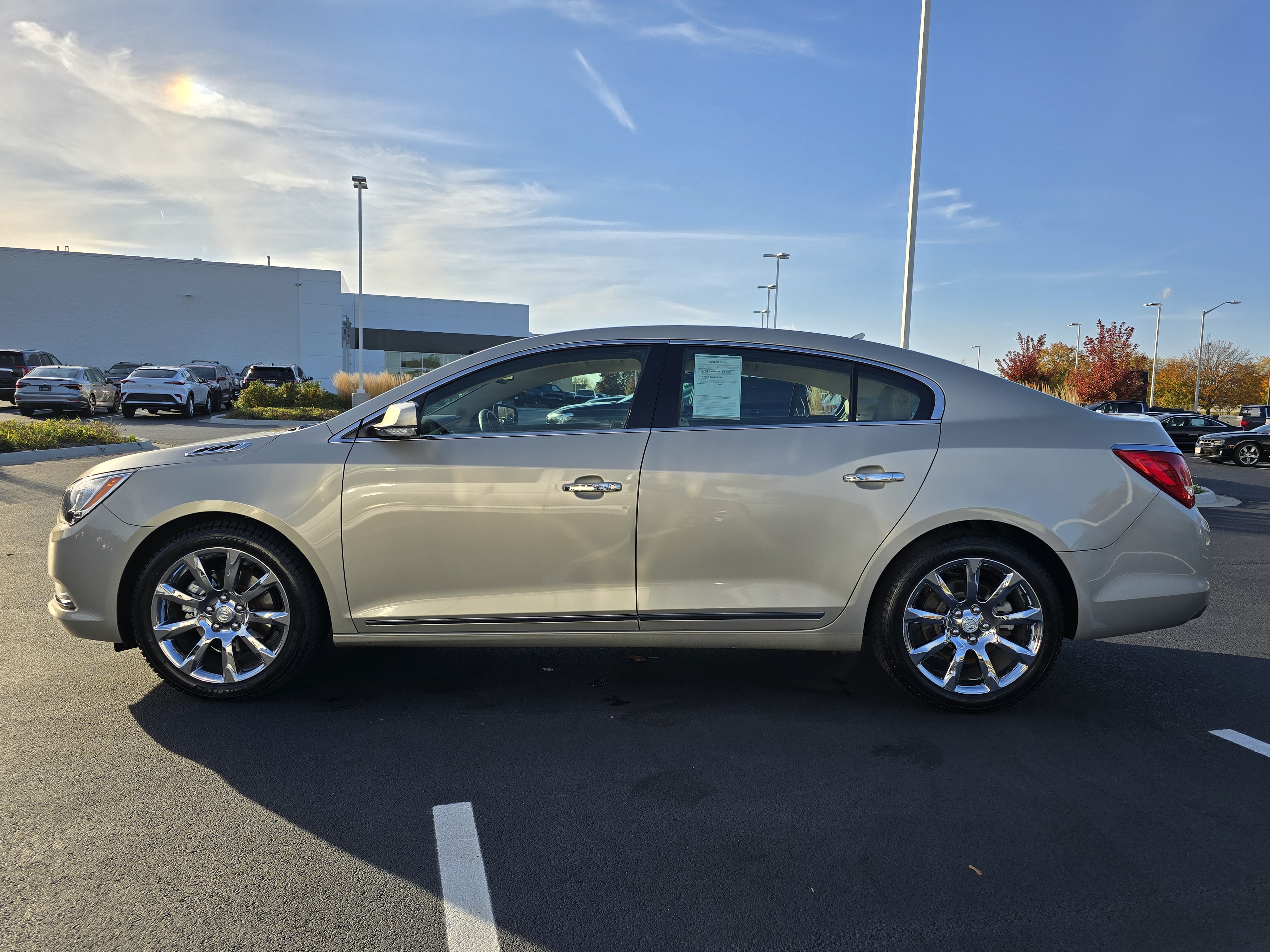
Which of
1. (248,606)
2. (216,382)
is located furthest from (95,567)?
(216,382)

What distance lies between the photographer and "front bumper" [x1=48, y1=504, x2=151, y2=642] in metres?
3.86

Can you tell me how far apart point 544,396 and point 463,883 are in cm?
213

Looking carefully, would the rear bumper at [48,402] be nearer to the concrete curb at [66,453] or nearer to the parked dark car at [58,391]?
the parked dark car at [58,391]

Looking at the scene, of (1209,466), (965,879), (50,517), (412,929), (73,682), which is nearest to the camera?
(412,929)

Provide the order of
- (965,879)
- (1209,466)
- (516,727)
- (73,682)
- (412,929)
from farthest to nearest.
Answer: (1209,466) < (73,682) < (516,727) < (965,879) < (412,929)

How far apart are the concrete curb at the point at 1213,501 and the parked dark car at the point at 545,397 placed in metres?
11.9

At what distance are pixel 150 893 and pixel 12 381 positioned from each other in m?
34.3

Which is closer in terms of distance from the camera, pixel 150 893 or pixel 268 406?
pixel 150 893

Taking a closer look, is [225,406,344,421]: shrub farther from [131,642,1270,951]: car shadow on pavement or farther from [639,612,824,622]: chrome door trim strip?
[639,612,824,622]: chrome door trim strip

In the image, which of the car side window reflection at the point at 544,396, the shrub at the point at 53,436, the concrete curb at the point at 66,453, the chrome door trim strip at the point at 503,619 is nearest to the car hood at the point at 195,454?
the car side window reflection at the point at 544,396

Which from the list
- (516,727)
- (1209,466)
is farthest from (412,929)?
(1209,466)

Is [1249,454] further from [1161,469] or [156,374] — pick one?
[156,374]

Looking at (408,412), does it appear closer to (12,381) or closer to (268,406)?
(268,406)

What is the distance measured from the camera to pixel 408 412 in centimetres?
375
